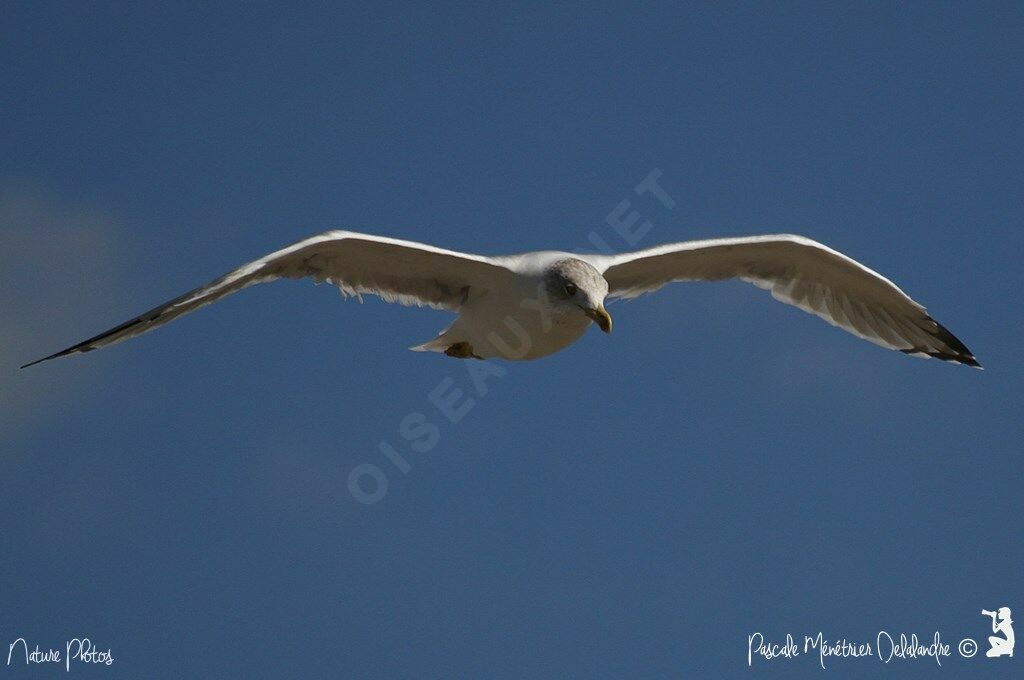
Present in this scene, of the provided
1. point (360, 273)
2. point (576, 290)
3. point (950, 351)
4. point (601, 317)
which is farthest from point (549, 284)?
point (950, 351)

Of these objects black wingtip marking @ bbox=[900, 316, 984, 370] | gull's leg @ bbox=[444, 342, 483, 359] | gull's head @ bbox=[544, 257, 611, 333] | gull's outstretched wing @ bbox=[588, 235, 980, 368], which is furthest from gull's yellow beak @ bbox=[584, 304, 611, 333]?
black wingtip marking @ bbox=[900, 316, 984, 370]

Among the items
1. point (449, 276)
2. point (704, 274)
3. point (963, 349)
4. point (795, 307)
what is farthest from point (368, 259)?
point (963, 349)

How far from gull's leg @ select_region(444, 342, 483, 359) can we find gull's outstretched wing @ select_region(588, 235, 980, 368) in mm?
1299

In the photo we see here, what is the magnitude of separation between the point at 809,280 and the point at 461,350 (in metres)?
3.35

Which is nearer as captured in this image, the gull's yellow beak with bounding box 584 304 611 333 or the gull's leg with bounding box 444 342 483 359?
the gull's yellow beak with bounding box 584 304 611 333

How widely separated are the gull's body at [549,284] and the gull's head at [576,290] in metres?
0.01

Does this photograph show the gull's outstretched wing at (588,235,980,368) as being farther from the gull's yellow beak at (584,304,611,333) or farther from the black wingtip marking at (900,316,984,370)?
the gull's yellow beak at (584,304,611,333)

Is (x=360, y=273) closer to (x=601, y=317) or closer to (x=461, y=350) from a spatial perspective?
(x=461, y=350)

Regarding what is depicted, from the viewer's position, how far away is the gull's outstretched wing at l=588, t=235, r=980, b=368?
11.5 metres

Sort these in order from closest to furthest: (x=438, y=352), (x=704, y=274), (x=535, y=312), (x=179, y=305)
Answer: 1. (x=179, y=305)
2. (x=535, y=312)
3. (x=438, y=352)
4. (x=704, y=274)

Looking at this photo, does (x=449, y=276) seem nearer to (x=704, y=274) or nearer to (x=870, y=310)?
(x=704, y=274)

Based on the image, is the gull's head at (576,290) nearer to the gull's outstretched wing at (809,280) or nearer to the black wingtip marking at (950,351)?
the gull's outstretched wing at (809,280)

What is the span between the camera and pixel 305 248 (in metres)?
9.98

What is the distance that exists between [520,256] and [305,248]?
168 cm
